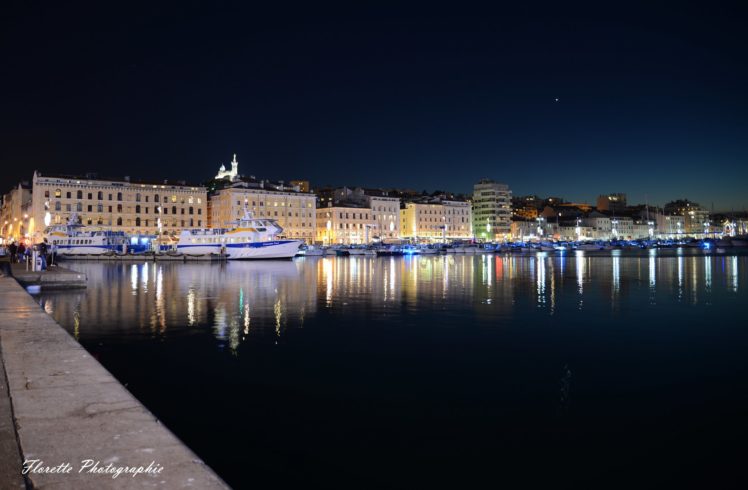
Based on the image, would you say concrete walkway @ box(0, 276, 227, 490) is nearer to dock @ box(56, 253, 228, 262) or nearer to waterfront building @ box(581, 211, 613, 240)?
dock @ box(56, 253, 228, 262)

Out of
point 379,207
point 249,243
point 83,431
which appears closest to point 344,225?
point 379,207

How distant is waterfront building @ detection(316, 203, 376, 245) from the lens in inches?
4788

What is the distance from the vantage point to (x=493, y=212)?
543ft

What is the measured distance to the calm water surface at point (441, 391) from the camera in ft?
19.6

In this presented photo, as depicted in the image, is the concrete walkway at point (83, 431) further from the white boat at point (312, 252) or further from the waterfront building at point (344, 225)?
the waterfront building at point (344, 225)

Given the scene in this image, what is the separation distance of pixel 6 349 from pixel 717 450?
874 centimetres

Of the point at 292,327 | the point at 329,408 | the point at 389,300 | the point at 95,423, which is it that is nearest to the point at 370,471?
the point at 329,408

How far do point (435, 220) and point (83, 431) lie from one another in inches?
5509

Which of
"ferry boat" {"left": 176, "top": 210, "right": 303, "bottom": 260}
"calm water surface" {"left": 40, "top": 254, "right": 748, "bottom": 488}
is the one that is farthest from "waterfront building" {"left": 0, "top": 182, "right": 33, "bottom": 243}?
"calm water surface" {"left": 40, "top": 254, "right": 748, "bottom": 488}

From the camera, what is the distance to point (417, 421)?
7219 millimetres

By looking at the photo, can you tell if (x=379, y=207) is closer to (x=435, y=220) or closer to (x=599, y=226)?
(x=435, y=220)

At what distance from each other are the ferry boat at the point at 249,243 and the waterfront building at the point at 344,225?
158ft

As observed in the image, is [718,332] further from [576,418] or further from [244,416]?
[244,416]

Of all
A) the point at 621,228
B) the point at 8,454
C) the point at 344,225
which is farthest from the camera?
the point at 621,228
